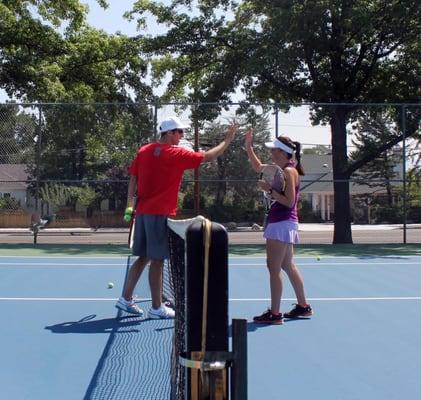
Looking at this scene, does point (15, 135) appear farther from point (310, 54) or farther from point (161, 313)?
point (161, 313)

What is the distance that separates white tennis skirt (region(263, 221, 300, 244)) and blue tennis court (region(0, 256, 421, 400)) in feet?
2.62

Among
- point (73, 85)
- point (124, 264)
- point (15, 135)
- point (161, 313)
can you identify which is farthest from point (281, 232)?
point (73, 85)

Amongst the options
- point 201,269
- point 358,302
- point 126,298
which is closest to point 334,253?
point 358,302

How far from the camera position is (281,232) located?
6.07 m

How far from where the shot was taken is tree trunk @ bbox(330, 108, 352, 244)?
1723 centimetres

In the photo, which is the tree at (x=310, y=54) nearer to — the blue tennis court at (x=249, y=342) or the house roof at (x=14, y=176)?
the house roof at (x=14, y=176)

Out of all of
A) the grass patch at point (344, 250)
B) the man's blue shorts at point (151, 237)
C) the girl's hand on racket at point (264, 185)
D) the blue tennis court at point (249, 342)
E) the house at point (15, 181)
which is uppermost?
the house at point (15, 181)

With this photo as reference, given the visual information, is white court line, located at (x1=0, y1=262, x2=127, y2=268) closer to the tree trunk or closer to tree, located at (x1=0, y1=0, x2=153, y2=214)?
tree, located at (x1=0, y1=0, x2=153, y2=214)

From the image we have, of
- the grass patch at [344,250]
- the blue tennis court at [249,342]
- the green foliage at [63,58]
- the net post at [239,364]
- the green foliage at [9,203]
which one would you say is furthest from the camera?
the green foliage at [63,58]

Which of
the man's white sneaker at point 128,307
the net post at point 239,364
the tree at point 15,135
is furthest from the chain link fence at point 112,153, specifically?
the net post at point 239,364

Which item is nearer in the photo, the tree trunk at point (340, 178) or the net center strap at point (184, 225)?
the net center strap at point (184, 225)

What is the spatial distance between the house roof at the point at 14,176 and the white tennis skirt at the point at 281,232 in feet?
33.2

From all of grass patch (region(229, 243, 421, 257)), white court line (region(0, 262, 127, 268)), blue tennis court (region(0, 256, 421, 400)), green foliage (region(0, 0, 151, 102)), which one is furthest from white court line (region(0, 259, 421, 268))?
green foliage (region(0, 0, 151, 102))

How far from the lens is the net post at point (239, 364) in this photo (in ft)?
8.20
